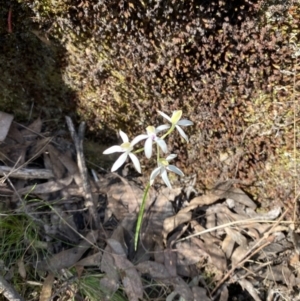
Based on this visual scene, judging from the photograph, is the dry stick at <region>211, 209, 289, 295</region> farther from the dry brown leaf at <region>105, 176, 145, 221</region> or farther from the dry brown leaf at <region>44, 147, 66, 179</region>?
the dry brown leaf at <region>44, 147, 66, 179</region>

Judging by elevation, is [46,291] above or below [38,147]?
below

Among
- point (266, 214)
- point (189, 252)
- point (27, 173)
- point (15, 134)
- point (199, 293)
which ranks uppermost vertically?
point (15, 134)

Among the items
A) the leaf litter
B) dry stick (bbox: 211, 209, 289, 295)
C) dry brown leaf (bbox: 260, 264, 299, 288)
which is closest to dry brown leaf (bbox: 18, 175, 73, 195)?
the leaf litter

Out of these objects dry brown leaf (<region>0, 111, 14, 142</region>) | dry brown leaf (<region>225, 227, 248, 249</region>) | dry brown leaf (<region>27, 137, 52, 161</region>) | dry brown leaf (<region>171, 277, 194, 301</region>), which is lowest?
dry brown leaf (<region>171, 277, 194, 301</region>)

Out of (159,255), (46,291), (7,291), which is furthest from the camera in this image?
(159,255)

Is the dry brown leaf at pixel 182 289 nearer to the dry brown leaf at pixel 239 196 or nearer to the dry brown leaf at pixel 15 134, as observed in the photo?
the dry brown leaf at pixel 239 196

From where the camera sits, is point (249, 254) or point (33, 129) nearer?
point (249, 254)

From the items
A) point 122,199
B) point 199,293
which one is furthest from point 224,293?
point 122,199

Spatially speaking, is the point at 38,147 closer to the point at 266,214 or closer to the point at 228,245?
the point at 228,245
